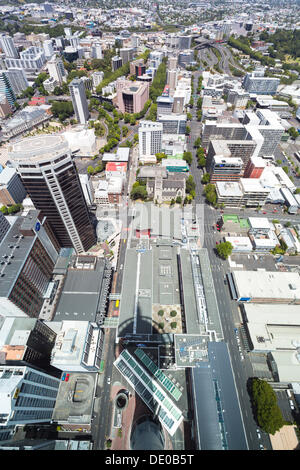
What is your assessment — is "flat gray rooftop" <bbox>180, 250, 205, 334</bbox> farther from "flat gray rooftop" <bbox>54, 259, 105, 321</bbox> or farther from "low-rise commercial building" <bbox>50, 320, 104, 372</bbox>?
"flat gray rooftop" <bbox>54, 259, 105, 321</bbox>

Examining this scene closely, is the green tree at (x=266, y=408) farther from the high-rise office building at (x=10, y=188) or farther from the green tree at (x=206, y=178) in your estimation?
the high-rise office building at (x=10, y=188)

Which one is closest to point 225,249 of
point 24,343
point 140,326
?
point 140,326

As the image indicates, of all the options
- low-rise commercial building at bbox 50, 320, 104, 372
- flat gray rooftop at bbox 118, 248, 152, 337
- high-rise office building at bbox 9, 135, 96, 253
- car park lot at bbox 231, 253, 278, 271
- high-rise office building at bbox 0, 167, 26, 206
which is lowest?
low-rise commercial building at bbox 50, 320, 104, 372

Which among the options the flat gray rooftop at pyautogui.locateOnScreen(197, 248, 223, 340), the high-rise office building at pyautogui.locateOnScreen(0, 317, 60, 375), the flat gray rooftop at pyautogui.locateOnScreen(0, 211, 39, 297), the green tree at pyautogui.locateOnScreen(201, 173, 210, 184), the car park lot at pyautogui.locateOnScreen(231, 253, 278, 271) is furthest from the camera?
the green tree at pyautogui.locateOnScreen(201, 173, 210, 184)

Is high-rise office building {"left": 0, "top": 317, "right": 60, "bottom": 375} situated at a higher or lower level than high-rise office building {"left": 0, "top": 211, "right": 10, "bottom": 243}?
lower

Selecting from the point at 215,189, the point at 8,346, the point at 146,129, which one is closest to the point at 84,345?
the point at 8,346

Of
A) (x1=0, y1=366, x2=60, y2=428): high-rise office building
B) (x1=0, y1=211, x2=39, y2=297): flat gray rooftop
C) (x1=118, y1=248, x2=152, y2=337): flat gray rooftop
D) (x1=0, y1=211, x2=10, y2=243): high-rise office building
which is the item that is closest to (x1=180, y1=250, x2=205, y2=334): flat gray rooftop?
(x1=118, y1=248, x2=152, y2=337): flat gray rooftop

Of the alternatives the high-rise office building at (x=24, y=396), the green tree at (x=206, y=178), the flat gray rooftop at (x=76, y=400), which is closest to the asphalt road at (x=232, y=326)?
the green tree at (x=206, y=178)

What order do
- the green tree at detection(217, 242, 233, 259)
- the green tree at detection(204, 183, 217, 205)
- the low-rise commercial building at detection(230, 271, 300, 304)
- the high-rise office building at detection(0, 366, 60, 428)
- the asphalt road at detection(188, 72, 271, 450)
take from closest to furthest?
the high-rise office building at detection(0, 366, 60, 428) → the asphalt road at detection(188, 72, 271, 450) → the low-rise commercial building at detection(230, 271, 300, 304) → the green tree at detection(217, 242, 233, 259) → the green tree at detection(204, 183, 217, 205)
